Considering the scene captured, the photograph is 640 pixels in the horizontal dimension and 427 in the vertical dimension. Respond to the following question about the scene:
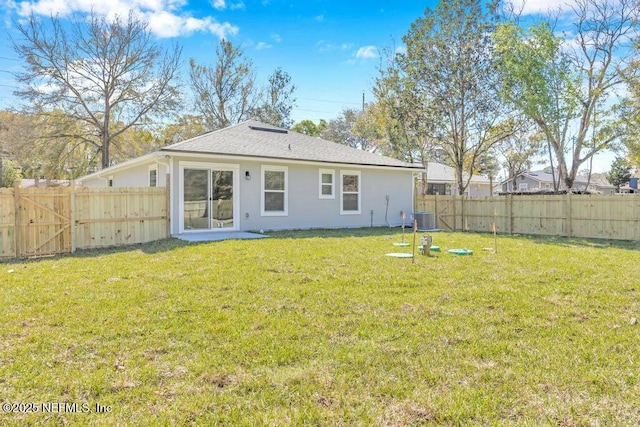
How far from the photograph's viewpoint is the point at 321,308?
4324 mm

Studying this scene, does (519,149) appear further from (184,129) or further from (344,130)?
(184,129)

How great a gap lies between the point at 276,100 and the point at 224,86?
3.91 metres

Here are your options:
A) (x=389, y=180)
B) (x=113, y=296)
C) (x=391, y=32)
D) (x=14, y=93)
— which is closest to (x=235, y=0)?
(x=389, y=180)

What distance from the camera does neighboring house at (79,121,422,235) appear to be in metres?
11.0

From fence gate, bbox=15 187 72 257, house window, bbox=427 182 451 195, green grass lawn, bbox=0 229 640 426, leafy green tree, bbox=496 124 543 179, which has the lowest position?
green grass lawn, bbox=0 229 640 426

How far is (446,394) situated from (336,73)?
20.0 meters

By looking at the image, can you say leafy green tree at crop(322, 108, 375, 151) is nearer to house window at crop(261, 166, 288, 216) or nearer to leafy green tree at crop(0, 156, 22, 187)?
house window at crop(261, 166, 288, 216)

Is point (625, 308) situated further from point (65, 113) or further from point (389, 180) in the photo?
point (65, 113)

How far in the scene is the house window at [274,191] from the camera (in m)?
12.4

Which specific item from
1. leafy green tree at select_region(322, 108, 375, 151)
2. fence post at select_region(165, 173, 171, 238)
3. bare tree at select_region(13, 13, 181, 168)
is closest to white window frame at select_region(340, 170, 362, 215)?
fence post at select_region(165, 173, 171, 238)

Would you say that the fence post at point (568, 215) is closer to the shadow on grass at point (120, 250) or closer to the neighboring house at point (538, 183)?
the shadow on grass at point (120, 250)

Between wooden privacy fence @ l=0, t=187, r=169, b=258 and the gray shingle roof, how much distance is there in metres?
1.72

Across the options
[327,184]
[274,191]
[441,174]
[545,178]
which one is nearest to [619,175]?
[545,178]

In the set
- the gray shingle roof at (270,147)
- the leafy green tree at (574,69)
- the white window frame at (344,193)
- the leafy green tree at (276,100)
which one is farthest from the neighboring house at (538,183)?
the white window frame at (344,193)
